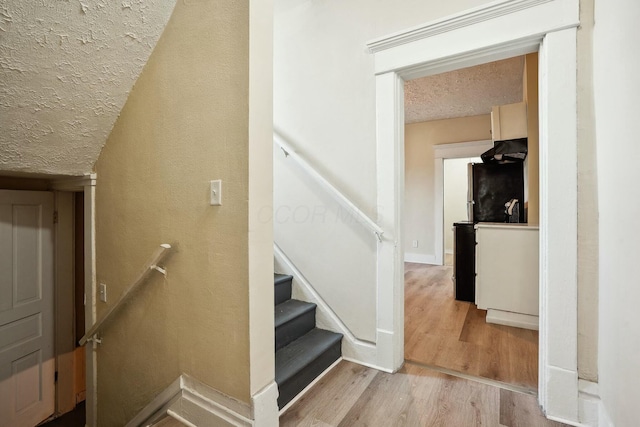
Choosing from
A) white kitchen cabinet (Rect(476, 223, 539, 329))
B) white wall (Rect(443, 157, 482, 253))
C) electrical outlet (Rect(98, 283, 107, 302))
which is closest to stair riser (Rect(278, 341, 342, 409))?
electrical outlet (Rect(98, 283, 107, 302))

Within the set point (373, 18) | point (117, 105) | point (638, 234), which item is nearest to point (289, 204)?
point (117, 105)

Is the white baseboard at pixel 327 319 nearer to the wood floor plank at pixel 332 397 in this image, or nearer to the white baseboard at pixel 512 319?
the wood floor plank at pixel 332 397

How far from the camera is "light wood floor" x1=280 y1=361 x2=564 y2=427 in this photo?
1580 mm

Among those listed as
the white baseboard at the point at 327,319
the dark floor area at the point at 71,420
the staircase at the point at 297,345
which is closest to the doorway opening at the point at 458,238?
the white baseboard at the point at 327,319

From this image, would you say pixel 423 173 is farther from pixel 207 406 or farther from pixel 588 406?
pixel 207 406

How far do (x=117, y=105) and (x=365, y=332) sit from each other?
7.37ft

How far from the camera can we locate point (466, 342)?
8.30 feet

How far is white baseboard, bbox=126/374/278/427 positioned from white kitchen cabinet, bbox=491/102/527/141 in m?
3.27

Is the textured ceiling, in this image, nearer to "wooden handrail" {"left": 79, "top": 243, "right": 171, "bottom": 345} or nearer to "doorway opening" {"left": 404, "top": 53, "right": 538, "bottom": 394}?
"doorway opening" {"left": 404, "top": 53, "right": 538, "bottom": 394}

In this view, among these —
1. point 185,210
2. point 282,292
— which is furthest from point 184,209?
point 282,292

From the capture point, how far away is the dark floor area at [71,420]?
280 cm

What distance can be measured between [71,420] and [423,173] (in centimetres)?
606

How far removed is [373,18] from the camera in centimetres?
213

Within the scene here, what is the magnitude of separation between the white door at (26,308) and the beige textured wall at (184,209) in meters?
1.05
